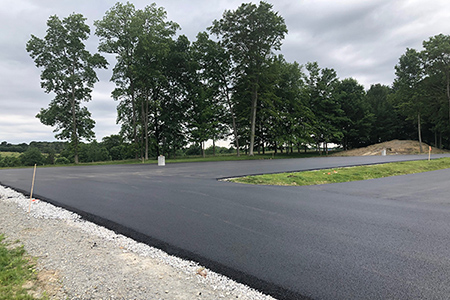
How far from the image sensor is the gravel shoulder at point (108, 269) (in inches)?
97.4

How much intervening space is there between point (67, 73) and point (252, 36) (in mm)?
22536

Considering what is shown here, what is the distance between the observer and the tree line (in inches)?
1125

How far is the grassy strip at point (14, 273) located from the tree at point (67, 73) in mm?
27974

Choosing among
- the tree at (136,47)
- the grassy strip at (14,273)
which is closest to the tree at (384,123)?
the tree at (136,47)

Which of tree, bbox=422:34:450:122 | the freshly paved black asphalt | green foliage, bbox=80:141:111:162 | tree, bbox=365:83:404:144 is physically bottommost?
the freshly paved black asphalt

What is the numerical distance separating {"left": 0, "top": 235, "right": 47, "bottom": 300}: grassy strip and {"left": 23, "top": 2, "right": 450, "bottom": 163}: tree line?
2568 cm

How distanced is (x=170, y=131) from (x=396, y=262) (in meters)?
32.6

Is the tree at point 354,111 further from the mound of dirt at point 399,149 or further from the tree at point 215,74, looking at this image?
the tree at point 215,74

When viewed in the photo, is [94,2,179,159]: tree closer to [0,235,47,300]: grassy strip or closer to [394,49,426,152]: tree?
[0,235,47,300]: grassy strip

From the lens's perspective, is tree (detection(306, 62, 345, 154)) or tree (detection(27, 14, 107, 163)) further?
tree (detection(306, 62, 345, 154))

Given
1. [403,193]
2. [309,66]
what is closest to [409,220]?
[403,193]

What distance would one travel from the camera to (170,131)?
111 feet

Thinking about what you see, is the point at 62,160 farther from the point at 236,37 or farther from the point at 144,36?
the point at 236,37

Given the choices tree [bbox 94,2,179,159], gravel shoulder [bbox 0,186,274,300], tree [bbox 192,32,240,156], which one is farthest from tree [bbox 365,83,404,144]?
gravel shoulder [bbox 0,186,274,300]
